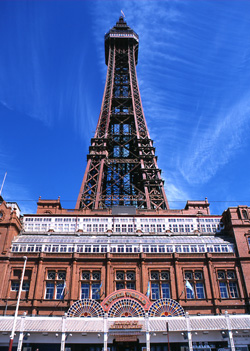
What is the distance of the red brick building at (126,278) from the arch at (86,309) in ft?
0.37

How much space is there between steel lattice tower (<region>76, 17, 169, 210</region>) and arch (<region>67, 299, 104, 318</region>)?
2849 centimetres

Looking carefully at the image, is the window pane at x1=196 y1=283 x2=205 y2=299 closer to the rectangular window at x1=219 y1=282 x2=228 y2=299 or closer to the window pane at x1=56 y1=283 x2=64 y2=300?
the rectangular window at x1=219 y1=282 x2=228 y2=299

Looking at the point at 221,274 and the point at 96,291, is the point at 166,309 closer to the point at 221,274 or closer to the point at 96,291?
the point at 96,291

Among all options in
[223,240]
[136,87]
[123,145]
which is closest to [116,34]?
[136,87]

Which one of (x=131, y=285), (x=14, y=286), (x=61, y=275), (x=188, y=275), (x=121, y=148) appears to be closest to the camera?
(x=14, y=286)

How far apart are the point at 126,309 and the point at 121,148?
60.2 meters

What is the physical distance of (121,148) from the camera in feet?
308

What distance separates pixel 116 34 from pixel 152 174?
207 ft

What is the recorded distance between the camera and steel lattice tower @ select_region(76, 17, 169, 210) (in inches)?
2813

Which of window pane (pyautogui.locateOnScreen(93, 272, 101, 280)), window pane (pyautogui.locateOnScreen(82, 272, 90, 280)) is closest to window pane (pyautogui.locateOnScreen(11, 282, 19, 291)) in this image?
window pane (pyautogui.locateOnScreen(82, 272, 90, 280))

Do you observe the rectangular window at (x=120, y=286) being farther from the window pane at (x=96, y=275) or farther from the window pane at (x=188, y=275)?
the window pane at (x=188, y=275)

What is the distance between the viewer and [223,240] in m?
49.9

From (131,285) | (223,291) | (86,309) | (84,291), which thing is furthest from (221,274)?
(86,309)

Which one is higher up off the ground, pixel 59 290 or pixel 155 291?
pixel 59 290
